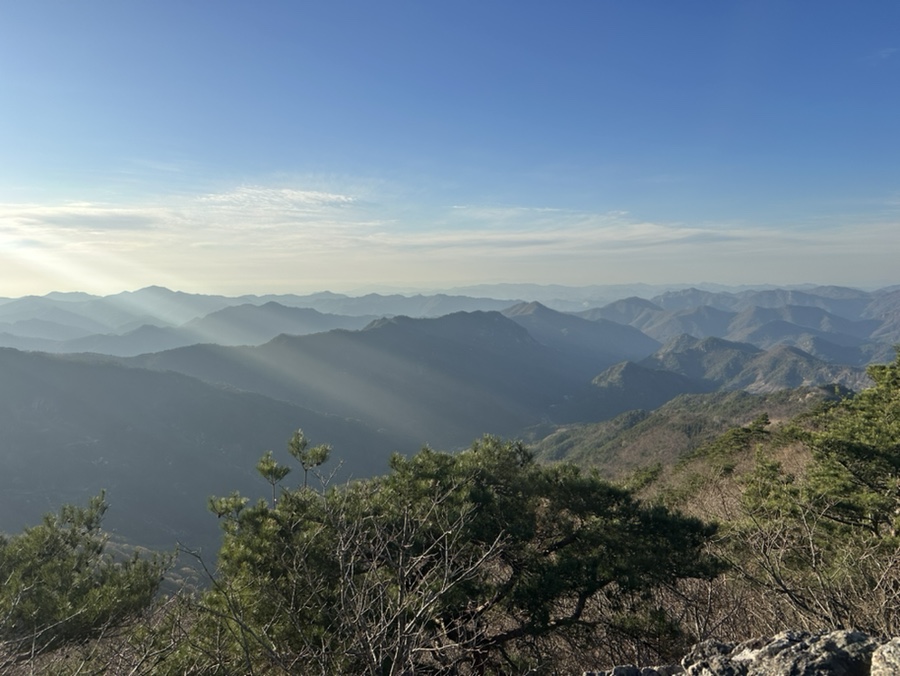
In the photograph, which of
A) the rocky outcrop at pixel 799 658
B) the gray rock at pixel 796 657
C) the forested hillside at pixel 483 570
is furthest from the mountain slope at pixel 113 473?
the gray rock at pixel 796 657

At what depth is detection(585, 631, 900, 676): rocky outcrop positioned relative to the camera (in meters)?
4.89

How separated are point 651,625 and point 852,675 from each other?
537 cm

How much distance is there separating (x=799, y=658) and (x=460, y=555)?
5.41 meters

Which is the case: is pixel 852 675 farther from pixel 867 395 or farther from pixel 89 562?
pixel 867 395

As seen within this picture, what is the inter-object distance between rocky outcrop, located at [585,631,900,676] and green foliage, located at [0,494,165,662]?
860cm

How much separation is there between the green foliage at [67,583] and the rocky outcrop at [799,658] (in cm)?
860

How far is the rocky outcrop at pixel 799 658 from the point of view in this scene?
193 inches

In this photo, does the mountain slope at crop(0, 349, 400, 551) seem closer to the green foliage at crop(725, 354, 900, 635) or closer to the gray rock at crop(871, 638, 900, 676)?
the green foliage at crop(725, 354, 900, 635)

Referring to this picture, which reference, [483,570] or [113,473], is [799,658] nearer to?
[483,570]

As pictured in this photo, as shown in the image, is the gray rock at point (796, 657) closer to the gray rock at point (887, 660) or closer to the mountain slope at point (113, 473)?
the gray rock at point (887, 660)

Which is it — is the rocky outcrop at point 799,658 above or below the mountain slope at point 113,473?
above

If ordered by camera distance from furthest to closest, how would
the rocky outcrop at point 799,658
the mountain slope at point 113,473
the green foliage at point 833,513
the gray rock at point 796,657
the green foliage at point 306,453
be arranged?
the mountain slope at point 113,473
the green foliage at point 833,513
the green foliage at point 306,453
the gray rock at point 796,657
the rocky outcrop at point 799,658

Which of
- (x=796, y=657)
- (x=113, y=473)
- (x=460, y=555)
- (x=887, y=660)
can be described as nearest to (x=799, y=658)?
(x=796, y=657)

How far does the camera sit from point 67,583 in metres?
10.0
